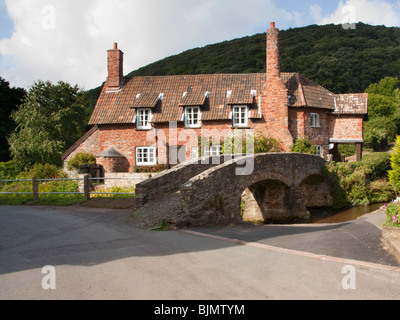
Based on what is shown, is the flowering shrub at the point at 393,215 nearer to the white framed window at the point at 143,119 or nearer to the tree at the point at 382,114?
the white framed window at the point at 143,119

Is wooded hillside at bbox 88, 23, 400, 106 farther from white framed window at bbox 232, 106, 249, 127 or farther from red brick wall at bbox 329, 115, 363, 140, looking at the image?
white framed window at bbox 232, 106, 249, 127

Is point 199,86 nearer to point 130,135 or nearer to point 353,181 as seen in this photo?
point 130,135

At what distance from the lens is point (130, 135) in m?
27.3

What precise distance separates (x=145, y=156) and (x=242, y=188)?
14.7 meters

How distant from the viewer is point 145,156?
1077 inches

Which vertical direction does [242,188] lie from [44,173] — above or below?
below

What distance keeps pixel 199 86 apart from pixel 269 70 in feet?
18.2

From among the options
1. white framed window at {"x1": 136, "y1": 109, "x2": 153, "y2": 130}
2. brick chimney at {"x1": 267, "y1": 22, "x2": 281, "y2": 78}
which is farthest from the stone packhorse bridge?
white framed window at {"x1": 136, "y1": 109, "x2": 153, "y2": 130}

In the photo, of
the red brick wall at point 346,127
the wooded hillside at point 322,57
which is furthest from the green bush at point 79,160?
the wooded hillside at point 322,57

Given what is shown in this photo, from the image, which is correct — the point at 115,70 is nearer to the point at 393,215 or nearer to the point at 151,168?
the point at 151,168

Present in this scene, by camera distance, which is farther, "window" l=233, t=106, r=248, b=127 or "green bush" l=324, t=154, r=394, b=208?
"window" l=233, t=106, r=248, b=127

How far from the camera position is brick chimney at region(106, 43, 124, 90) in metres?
28.3

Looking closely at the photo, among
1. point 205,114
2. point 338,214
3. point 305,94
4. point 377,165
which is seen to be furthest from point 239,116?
point 377,165
